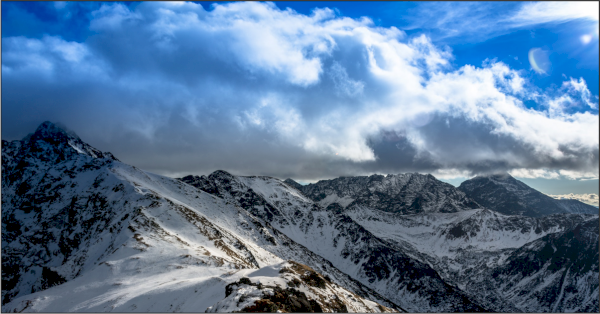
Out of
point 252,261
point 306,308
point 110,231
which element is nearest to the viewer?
point 306,308

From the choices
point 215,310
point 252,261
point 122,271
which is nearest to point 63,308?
point 122,271

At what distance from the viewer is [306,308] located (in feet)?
230

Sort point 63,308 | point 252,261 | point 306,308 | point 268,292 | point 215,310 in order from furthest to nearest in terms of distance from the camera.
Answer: point 252,261
point 63,308
point 306,308
point 268,292
point 215,310

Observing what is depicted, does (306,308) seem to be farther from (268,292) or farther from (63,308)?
(63,308)

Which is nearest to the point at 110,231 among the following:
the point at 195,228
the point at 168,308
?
the point at 195,228

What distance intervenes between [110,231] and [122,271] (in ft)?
207

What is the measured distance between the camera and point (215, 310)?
5838cm

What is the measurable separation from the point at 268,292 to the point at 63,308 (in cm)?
7532

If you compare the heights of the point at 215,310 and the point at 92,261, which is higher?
the point at 215,310

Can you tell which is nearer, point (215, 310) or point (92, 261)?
point (215, 310)

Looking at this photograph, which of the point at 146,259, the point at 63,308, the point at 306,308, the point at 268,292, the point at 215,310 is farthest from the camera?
the point at 146,259

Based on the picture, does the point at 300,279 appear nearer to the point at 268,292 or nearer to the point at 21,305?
the point at 268,292

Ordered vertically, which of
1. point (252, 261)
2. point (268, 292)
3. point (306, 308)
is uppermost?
point (268, 292)

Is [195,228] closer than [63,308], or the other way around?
[63,308]
